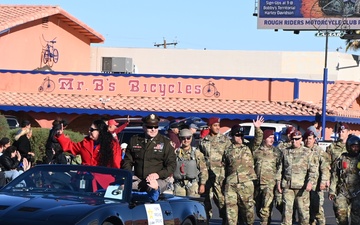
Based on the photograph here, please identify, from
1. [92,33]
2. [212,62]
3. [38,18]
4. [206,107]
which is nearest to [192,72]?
[212,62]

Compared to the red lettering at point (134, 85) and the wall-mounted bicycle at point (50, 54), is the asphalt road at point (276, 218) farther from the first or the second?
the wall-mounted bicycle at point (50, 54)

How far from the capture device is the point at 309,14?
4597cm

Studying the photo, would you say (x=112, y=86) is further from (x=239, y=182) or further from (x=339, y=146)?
(x=239, y=182)

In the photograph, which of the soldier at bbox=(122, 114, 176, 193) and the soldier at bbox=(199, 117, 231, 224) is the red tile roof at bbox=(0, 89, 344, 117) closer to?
the soldier at bbox=(199, 117, 231, 224)

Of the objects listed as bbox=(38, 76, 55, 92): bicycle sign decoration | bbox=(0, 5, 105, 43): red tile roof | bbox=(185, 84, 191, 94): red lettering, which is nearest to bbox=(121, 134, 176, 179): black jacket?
bbox=(185, 84, 191, 94): red lettering

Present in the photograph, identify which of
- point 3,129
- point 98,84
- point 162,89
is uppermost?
point 98,84

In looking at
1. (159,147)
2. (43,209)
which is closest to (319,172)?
(159,147)

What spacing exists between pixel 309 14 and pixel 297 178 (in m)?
30.9

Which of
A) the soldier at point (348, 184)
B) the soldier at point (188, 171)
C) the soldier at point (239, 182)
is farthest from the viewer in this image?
the soldier at point (188, 171)

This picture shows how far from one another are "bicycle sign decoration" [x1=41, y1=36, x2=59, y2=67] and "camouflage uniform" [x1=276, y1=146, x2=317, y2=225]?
1236 inches

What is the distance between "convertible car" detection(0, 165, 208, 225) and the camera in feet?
33.6

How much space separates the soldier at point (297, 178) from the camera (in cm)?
1580

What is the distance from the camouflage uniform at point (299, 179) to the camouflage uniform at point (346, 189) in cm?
67

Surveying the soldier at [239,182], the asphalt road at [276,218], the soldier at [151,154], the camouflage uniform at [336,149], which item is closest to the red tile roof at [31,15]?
the asphalt road at [276,218]
